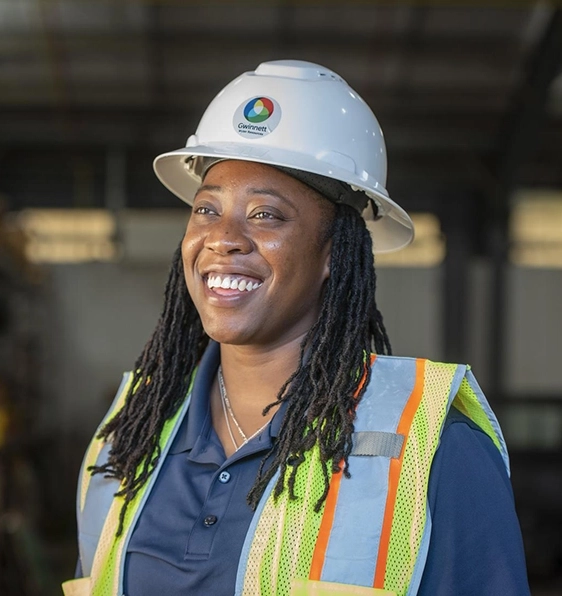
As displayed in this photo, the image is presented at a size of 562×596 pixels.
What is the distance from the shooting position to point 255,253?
5.90 ft

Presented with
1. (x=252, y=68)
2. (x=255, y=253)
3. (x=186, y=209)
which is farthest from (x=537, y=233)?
(x=255, y=253)

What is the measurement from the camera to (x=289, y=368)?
6.22 ft

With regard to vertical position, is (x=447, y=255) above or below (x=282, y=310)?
above

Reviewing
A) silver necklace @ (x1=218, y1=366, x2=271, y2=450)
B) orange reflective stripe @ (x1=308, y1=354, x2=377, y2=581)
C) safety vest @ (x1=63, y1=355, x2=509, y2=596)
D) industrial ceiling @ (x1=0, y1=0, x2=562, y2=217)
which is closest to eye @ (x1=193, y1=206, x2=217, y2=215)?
silver necklace @ (x1=218, y1=366, x2=271, y2=450)

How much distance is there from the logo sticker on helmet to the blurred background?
4.39m

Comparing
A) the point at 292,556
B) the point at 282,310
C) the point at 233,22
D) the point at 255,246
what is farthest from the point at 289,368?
the point at 233,22

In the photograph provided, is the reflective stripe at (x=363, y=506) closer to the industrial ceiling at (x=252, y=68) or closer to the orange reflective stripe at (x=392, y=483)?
the orange reflective stripe at (x=392, y=483)

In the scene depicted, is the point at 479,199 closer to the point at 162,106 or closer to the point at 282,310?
the point at 162,106

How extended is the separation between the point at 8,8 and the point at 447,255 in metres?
5.38

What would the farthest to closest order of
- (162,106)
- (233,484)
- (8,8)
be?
(162,106), (8,8), (233,484)

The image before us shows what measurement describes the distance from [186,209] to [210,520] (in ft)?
27.3

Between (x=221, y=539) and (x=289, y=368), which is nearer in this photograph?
(x=221, y=539)

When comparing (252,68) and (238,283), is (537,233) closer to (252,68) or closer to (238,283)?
(252,68)

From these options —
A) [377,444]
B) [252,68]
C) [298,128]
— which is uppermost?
[252,68]
